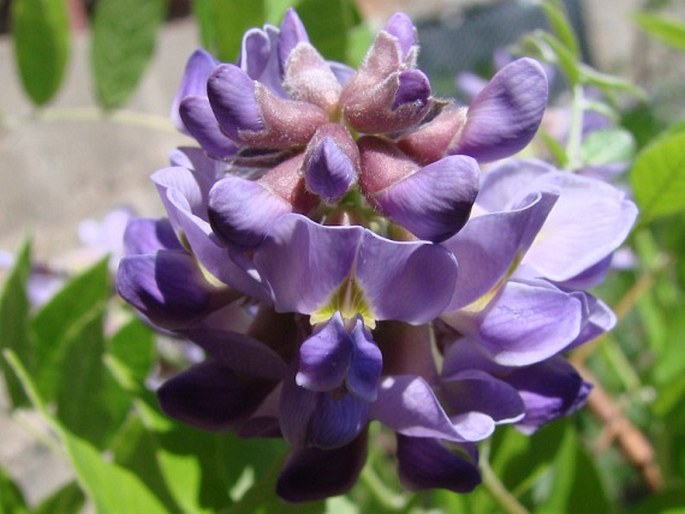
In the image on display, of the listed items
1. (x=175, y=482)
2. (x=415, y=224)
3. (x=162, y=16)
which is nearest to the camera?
(x=415, y=224)

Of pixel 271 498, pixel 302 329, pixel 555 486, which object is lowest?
pixel 555 486

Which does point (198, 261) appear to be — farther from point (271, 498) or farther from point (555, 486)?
point (555, 486)

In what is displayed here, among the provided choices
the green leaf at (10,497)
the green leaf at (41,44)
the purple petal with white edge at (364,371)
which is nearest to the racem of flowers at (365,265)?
the purple petal with white edge at (364,371)

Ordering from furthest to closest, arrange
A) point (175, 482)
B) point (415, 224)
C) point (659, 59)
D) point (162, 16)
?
point (659, 59), point (162, 16), point (175, 482), point (415, 224)

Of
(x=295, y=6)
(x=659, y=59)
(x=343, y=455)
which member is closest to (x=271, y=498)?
(x=343, y=455)

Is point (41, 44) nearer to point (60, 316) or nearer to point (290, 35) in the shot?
point (60, 316)

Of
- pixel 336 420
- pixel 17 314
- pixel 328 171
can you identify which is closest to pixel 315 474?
pixel 336 420

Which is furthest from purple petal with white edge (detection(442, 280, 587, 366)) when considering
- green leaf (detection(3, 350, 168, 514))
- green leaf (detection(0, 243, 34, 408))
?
green leaf (detection(0, 243, 34, 408))

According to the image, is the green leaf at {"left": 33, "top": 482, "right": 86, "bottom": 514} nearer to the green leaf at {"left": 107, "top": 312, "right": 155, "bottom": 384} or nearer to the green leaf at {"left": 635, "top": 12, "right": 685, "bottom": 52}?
the green leaf at {"left": 107, "top": 312, "right": 155, "bottom": 384}
